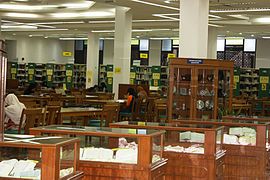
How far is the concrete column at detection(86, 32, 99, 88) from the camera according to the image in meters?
26.5

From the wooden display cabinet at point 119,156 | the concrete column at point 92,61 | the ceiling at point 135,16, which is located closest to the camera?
the wooden display cabinet at point 119,156

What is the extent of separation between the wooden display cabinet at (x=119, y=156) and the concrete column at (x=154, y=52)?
26.1 m

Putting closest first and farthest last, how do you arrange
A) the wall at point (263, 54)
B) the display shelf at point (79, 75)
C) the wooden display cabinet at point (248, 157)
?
the wooden display cabinet at point (248, 157), the wall at point (263, 54), the display shelf at point (79, 75)

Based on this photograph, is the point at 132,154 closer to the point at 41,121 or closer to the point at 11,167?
the point at 11,167

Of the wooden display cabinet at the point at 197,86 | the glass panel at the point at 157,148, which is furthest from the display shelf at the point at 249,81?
the glass panel at the point at 157,148

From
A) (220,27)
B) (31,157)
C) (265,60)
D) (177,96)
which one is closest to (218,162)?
(31,157)

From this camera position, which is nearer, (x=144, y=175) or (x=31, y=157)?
(x=31, y=157)

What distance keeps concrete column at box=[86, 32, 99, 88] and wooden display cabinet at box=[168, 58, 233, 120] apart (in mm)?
14724

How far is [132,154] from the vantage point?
217 inches

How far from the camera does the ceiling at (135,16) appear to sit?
17.4 meters

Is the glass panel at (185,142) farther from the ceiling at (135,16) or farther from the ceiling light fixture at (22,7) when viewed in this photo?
the ceiling light fixture at (22,7)

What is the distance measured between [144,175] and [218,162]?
1654 mm

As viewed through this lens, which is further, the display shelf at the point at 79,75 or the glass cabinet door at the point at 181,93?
the display shelf at the point at 79,75

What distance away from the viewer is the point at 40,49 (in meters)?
34.1
